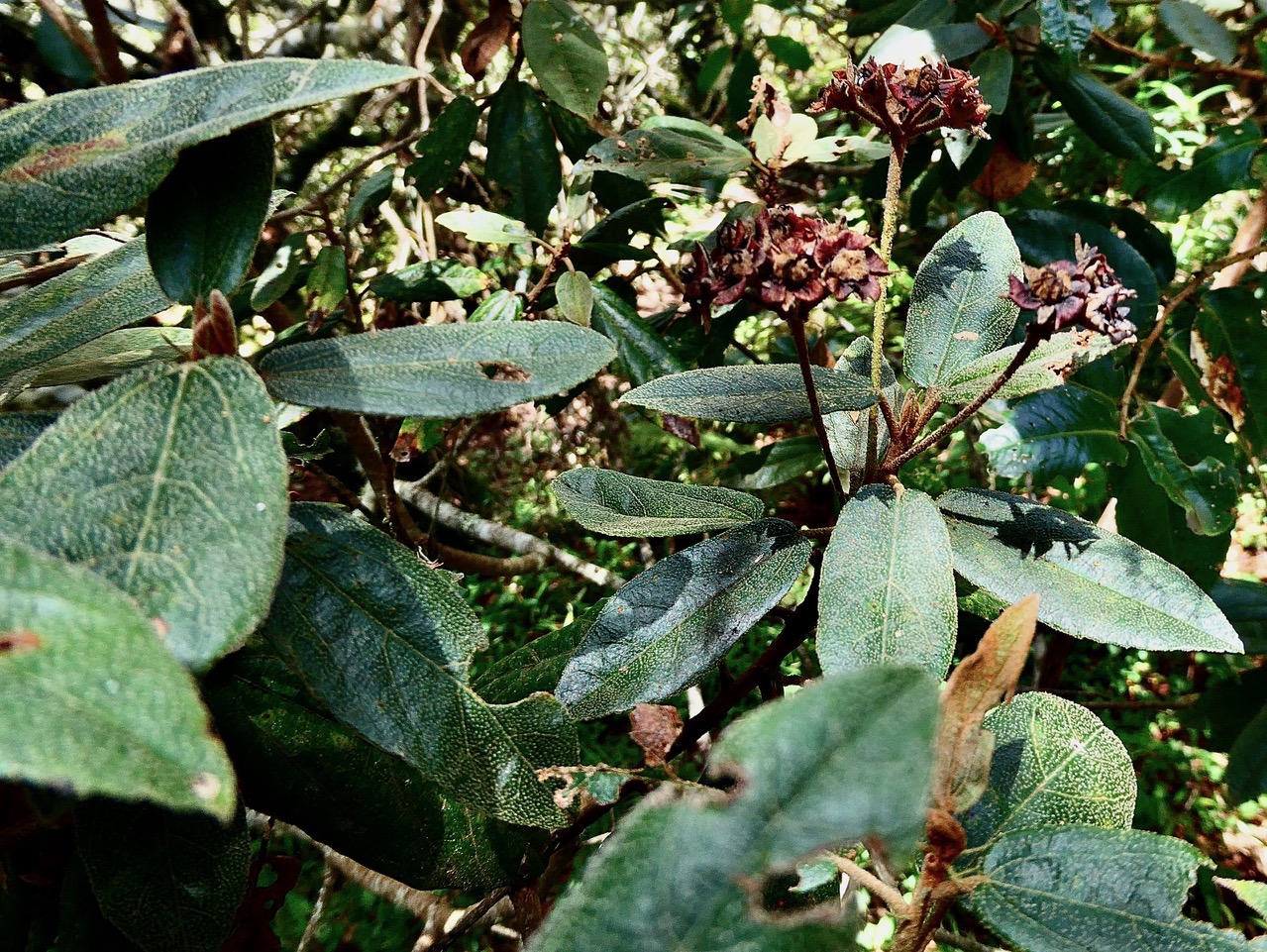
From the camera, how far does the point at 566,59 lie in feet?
3.72

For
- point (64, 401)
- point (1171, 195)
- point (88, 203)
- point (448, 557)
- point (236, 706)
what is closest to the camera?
point (88, 203)

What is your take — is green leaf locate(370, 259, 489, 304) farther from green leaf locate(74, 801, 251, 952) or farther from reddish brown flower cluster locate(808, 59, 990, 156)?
green leaf locate(74, 801, 251, 952)

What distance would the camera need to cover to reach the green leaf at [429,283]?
4.06 ft

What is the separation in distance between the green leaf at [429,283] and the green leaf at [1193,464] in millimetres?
979

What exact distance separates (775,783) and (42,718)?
0.82 ft

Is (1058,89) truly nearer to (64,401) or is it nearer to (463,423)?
(463,423)

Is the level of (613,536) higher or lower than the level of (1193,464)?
higher

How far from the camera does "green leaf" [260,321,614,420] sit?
47 cm

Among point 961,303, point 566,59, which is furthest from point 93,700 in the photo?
point 566,59

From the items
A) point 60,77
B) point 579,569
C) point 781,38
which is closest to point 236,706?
point 579,569

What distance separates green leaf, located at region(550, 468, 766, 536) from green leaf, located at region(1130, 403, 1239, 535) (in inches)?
26.1

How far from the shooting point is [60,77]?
1679 mm

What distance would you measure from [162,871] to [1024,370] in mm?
745

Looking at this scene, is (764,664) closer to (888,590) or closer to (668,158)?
(888,590)
